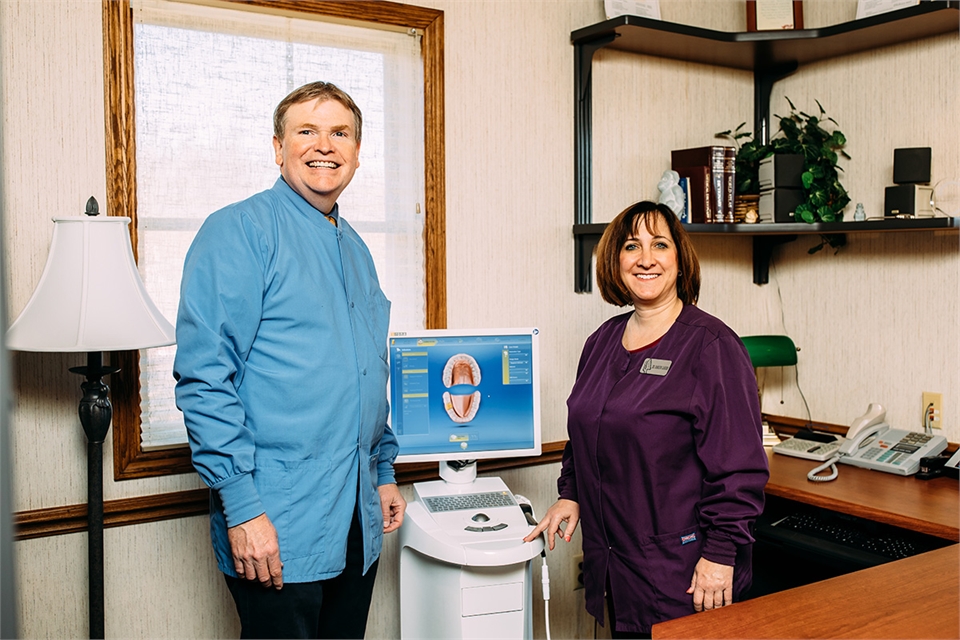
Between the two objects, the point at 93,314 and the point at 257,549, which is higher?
the point at 93,314

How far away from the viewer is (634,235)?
6.11 feet

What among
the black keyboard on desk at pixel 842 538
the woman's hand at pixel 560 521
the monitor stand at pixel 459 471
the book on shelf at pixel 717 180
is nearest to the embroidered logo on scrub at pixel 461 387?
the monitor stand at pixel 459 471

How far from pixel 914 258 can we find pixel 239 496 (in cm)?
231

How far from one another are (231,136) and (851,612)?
1876 mm

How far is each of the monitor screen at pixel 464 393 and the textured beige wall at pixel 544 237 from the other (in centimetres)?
30

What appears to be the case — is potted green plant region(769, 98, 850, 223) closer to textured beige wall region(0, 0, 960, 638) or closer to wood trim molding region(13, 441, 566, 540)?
textured beige wall region(0, 0, 960, 638)

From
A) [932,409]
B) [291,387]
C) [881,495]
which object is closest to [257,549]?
[291,387]

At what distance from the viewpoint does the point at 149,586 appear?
6.92 feet

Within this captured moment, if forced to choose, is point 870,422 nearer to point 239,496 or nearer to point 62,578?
point 239,496

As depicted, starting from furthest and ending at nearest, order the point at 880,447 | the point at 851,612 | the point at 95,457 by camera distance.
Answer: the point at 880,447 → the point at 95,457 → the point at 851,612

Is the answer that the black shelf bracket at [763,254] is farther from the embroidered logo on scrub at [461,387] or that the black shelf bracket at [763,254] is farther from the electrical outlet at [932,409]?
the embroidered logo on scrub at [461,387]

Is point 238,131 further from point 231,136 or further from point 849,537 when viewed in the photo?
point 849,537

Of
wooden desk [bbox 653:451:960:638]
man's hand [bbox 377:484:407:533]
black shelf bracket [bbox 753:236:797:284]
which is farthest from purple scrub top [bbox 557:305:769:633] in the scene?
black shelf bracket [bbox 753:236:797:284]

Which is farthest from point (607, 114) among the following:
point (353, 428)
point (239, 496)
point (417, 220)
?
point (239, 496)
